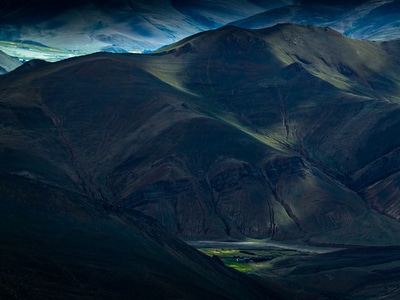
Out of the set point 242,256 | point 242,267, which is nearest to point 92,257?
point 242,267

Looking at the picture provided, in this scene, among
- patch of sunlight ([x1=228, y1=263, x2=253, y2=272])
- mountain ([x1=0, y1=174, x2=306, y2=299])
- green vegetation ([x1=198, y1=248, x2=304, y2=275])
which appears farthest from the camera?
green vegetation ([x1=198, y1=248, x2=304, y2=275])

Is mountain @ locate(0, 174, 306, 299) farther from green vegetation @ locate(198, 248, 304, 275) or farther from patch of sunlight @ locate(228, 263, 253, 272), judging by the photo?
green vegetation @ locate(198, 248, 304, 275)

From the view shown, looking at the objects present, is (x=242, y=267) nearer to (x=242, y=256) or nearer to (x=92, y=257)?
(x=242, y=256)

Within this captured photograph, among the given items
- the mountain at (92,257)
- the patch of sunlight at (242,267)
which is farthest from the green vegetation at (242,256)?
the mountain at (92,257)

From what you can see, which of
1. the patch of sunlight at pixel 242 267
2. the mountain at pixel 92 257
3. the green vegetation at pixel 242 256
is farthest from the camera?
the green vegetation at pixel 242 256

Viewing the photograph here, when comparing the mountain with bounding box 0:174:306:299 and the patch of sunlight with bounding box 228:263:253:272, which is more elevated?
the mountain with bounding box 0:174:306:299

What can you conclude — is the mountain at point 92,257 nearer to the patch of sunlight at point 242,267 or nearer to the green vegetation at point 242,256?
the patch of sunlight at point 242,267

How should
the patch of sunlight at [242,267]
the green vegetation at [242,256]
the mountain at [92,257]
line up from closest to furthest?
the mountain at [92,257], the patch of sunlight at [242,267], the green vegetation at [242,256]

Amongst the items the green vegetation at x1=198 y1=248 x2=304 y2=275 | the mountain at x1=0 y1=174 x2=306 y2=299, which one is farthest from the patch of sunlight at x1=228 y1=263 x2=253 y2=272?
the mountain at x1=0 y1=174 x2=306 y2=299

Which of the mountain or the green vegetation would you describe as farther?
the green vegetation
